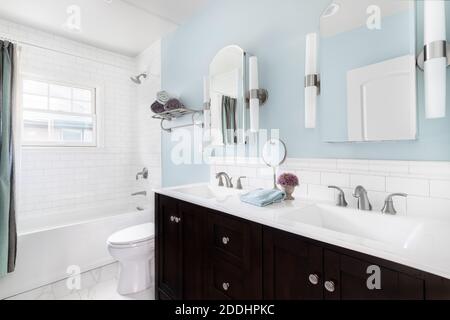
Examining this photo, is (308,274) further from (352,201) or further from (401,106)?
(401,106)

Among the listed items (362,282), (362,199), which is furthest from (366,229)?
(362,282)

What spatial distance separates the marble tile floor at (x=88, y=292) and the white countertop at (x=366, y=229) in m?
1.13

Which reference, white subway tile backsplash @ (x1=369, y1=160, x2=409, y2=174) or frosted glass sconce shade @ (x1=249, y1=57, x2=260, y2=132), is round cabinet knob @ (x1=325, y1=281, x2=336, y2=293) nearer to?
white subway tile backsplash @ (x1=369, y1=160, x2=409, y2=174)

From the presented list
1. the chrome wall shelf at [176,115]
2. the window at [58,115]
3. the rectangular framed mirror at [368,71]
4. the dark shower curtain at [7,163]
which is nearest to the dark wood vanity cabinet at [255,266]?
the rectangular framed mirror at [368,71]

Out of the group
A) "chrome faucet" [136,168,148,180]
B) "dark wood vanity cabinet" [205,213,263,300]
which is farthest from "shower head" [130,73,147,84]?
"dark wood vanity cabinet" [205,213,263,300]

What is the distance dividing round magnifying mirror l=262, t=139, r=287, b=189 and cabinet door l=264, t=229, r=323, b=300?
0.61 metres

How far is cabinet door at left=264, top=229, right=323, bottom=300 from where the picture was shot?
859 mm

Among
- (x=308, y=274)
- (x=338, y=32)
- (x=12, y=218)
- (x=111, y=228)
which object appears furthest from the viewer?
(x=111, y=228)

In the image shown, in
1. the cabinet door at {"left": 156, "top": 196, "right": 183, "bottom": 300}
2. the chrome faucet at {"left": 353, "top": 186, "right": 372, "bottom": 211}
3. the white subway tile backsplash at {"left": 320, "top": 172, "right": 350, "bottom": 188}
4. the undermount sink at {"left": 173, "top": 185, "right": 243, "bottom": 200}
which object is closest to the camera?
the chrome faucet at {"left": 353, "top": 186, "right": 372, "bottom": 211}

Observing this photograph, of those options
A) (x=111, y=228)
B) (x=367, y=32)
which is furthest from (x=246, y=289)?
(x=111, y=228)

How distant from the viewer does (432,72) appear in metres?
0.93

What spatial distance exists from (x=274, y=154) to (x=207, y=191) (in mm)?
685

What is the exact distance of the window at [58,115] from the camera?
2.62 m

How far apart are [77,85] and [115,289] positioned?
96.5 inches
